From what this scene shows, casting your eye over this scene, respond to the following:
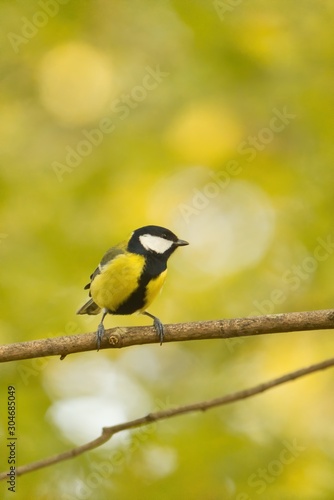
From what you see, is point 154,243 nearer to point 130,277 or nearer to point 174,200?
point 130,277

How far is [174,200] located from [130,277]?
1.09 meters

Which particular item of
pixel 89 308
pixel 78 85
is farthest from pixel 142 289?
pixel 78 85

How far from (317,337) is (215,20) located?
195cm

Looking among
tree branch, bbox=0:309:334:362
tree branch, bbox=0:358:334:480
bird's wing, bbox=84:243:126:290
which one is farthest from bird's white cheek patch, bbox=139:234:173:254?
tree branch, bbox=0:358:334:480

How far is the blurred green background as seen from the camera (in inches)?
129

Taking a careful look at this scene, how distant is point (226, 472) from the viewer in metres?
3.00

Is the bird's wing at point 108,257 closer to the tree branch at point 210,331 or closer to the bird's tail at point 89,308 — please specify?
the bird's tail at point 89,308

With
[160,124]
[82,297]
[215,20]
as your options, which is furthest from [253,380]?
[215,20]

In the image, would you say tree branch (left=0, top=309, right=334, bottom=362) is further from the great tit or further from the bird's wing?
the bird's wing

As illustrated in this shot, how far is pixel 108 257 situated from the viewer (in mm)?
3365

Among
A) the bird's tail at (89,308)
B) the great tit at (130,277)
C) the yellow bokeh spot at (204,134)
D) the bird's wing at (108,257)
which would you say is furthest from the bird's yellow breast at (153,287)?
the yellow bokeh spot at (204,134)

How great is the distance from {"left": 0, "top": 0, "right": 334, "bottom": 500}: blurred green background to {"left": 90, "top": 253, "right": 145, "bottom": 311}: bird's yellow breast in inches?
11.3

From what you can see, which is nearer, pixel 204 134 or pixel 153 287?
pixel 153 287

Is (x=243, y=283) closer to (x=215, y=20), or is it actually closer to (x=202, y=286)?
(x=202, y=286)
